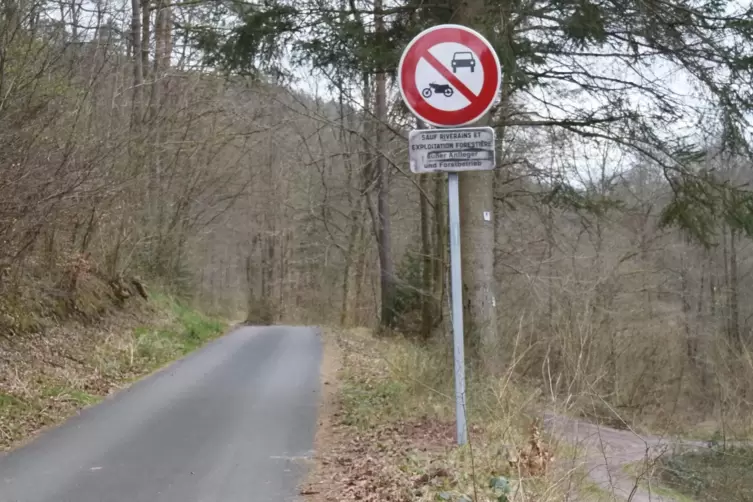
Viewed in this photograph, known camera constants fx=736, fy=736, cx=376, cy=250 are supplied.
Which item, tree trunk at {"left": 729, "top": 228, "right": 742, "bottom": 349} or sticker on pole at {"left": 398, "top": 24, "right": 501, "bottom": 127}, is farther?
tree trunk at {"left": 729, "top": 228, "right": 742, "bottom": 349}

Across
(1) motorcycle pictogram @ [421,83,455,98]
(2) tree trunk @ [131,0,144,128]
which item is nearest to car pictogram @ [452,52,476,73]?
(1) motorcycle pictogram @ [421,83,455,98]

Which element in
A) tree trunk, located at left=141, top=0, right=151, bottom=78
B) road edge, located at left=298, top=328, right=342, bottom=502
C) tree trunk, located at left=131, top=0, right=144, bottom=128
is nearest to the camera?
road edge, located at left=298, top=328, right=342, bottom=502

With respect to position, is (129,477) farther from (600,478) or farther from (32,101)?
(32,101)

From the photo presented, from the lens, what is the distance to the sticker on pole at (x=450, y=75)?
204 inches

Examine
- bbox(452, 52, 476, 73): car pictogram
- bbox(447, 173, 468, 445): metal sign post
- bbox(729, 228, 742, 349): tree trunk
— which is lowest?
bbox(729, 228, 742, 349): tree trunk

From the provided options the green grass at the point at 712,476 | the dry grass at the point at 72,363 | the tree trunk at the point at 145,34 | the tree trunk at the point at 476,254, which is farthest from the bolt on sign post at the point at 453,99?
the tree trunk at the point at 145,34

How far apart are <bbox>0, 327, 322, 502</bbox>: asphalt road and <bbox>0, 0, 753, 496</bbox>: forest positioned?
2234 mm

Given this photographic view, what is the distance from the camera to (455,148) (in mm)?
5363

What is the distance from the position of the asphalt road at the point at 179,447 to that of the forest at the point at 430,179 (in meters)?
2.23

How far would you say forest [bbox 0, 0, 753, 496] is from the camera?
26.3ft

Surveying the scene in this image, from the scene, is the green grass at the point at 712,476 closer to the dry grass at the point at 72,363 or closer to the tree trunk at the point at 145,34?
the dry grass at the point at 72,363

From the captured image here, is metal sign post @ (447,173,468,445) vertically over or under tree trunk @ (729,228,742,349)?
over

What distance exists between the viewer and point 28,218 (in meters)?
9.48

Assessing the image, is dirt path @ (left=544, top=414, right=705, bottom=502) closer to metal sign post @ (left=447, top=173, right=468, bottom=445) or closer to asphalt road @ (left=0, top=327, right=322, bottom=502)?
metal sign post @ (left=447, top=173, right=468, bottom=445)
